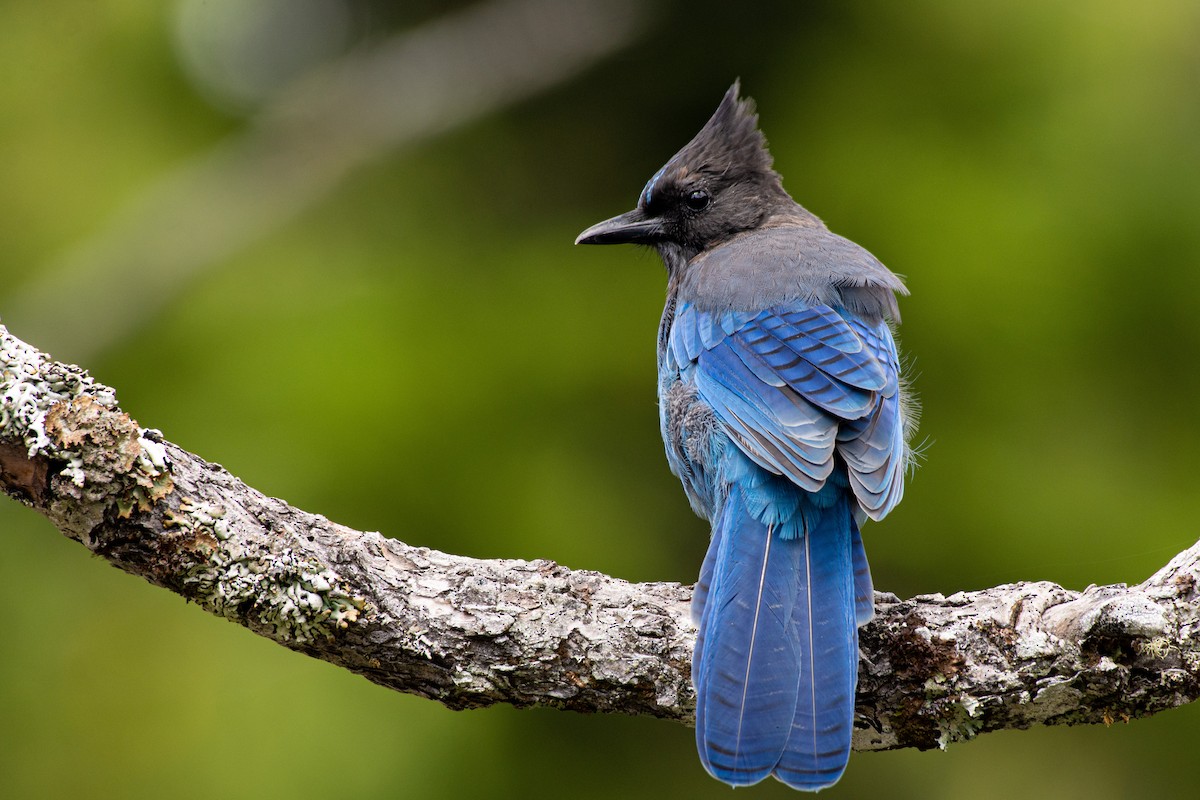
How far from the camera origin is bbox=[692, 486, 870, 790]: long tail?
2.55 m

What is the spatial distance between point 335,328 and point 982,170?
2.36 meters

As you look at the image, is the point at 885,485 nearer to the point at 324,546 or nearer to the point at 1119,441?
the point at 324,546

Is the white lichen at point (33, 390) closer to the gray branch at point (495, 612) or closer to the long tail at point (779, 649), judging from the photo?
the gray branch at point (495, 612)

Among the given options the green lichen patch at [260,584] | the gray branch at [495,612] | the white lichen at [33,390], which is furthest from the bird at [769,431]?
the white lichen at [33,390]

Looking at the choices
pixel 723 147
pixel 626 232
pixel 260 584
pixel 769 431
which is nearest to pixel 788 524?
pixel 769 431

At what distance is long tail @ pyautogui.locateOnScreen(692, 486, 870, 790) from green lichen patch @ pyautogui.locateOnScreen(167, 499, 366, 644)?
30.2 inches

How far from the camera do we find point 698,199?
4277 mm

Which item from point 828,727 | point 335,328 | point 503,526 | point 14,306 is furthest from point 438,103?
point 828,727

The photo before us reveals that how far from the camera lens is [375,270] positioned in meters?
4.84

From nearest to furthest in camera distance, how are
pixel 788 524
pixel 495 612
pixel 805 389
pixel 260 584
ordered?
pixel 260 584 → pixel 495 612 → pixel 788 524 → pixel 805 389

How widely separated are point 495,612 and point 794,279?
1.44 metres

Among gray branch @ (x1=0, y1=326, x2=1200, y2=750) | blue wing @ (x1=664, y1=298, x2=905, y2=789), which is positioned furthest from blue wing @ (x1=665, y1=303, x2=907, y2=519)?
gray branch @ (x1=0, y1=326, x2=1200, y2=750)

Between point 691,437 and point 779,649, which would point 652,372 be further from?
point 779,649

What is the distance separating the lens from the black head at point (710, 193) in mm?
4242
